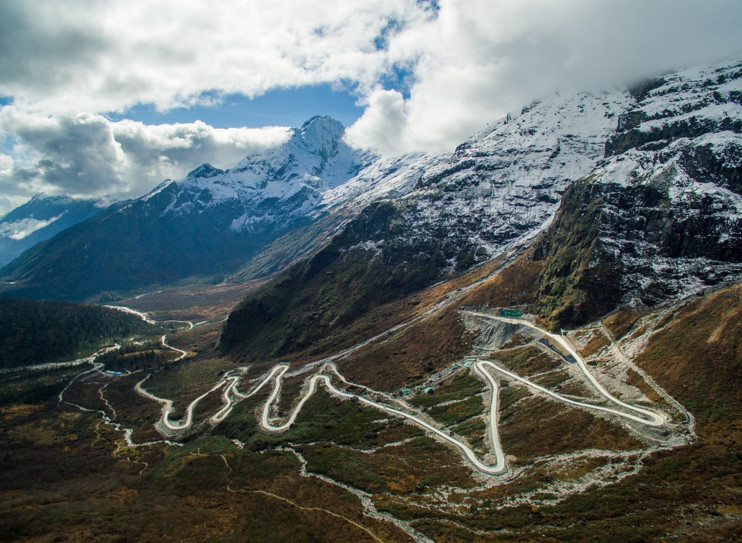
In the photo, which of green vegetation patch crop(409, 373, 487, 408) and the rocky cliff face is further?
the rocky cliff face

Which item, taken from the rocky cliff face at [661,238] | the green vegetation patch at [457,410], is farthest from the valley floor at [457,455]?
the rocky cliff face at [661,238]

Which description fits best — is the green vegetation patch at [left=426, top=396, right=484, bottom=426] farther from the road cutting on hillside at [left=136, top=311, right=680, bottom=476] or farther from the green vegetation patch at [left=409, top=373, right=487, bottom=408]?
the green vegetation patch at [left=409, top=373, right=487, bottom=408]

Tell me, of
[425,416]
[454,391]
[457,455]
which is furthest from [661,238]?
[457,455]

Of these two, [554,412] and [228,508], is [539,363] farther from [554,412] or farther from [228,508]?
[228,508]

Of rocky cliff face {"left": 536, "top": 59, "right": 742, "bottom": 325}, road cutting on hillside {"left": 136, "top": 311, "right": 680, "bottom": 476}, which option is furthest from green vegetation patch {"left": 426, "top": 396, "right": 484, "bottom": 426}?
rocky cliff face {"left": 536, "top": 59, "right": 742, "bottom": 325}

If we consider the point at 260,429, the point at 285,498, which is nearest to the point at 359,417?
the point at 260,429

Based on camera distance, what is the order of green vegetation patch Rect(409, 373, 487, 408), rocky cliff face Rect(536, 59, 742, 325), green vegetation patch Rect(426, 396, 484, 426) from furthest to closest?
rocky cliff face Rect(536, 59, 742, 325) < green vegetation patch Rect(409, 373, 487, 408) < green vegetation patch Rect(426, 396, 484, 426)

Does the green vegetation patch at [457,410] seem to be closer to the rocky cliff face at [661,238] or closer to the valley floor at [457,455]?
the valley floor at [457,455]

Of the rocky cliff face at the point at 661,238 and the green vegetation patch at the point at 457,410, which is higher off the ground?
the rocky cliff face at the point at 661,238

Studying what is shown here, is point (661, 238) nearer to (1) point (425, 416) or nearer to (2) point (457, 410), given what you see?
(2) point (457, 410)

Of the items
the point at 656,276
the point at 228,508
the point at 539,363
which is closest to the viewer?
the point at 228,508

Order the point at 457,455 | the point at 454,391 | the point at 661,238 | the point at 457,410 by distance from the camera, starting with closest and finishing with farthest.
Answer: the point at 457,455
the point at 457,410
the point at 454,391
the point at 661,238
